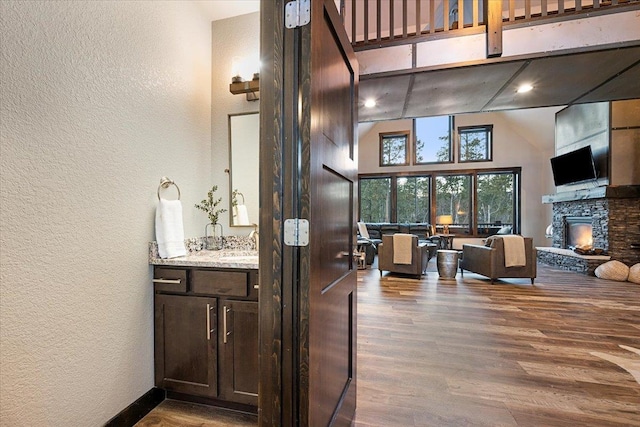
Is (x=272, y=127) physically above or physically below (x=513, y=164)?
below

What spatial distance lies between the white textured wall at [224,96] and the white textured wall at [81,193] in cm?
34

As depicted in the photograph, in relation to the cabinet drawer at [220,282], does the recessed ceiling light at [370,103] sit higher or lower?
higher

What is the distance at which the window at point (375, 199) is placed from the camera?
9438 millimetres

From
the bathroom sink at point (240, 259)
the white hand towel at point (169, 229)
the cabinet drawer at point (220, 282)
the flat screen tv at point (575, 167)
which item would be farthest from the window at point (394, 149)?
the cabinet drawer at point (220, 282)

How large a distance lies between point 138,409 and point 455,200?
30.0ft

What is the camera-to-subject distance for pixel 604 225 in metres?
5.66

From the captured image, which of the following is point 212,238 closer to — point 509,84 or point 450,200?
point 509,84

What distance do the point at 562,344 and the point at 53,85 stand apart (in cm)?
399

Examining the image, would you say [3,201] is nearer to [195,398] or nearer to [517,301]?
[195,398]

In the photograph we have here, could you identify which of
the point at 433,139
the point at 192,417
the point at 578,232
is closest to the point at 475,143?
the point at 433,139

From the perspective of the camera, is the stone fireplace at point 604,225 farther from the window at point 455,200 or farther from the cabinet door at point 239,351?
the cabinet door at point 239,351

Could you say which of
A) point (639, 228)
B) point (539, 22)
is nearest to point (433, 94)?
point (539, 22)

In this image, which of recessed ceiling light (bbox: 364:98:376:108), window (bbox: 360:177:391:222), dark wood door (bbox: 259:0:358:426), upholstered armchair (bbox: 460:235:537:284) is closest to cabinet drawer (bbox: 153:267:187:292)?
dark wood door (bbox: 259:0:358:426)

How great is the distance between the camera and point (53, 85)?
1323 mm
